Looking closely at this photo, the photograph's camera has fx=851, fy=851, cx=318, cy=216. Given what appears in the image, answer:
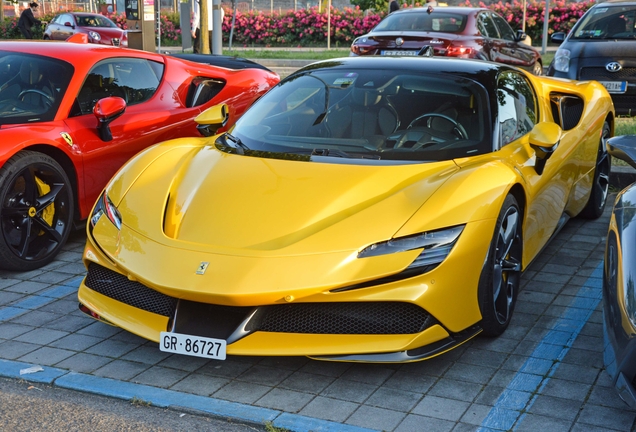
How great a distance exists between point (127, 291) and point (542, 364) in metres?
2.00

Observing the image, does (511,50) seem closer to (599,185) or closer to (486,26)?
(486,26)

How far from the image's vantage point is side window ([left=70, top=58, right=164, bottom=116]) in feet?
20.3

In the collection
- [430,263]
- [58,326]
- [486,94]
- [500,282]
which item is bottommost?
[58,326]

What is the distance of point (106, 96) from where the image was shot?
252 inches

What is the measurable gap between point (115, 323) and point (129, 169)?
3.54ft

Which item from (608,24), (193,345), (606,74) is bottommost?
(193,345)

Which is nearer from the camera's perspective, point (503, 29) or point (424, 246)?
point (424, 246)

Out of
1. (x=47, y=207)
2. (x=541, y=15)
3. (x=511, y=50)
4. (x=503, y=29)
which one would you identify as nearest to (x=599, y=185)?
(x=47, y=207)

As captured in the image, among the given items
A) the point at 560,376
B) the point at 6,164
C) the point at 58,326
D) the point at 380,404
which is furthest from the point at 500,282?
the point at 6,164

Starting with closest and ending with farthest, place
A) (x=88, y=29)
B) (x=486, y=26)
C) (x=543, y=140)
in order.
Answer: (x=543, y=140) → (x=486, y=26) → (x=88, y=29)

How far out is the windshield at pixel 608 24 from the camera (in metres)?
11.5

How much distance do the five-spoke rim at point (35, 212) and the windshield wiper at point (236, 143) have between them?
1.37 m

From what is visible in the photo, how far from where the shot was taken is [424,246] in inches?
149

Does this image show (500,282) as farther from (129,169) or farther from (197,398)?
(129,169)
